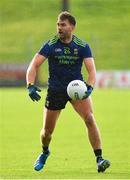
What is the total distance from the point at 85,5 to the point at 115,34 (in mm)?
9623

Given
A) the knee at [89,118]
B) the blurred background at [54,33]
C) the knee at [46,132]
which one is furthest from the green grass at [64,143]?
the blurred background at [54,33]

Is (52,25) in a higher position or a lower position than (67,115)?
lower

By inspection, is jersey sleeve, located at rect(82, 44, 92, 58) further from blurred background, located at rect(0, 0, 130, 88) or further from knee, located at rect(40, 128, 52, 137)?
blurred background, located at rect(0, 0, 130, 88)

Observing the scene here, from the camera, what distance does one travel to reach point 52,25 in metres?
56.2

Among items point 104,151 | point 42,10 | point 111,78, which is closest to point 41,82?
point 111,78

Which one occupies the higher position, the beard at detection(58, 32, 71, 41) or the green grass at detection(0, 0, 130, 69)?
the beard at detection(58, 32, 71, 41)

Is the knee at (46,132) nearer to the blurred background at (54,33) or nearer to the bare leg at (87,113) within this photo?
the bare leg at (87,113)

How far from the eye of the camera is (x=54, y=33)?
53.2 metres

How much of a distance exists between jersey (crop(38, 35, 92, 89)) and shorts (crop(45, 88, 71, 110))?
9 cm

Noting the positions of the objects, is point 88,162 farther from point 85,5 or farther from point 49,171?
point 85,5

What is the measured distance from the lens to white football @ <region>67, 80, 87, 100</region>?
39.4 feet

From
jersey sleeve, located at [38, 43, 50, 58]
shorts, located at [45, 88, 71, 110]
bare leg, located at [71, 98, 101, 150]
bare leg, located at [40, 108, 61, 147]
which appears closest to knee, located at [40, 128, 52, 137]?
bare leg, located at [40, 108, 61, 147]

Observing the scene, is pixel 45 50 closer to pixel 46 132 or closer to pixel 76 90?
pixel 76 90

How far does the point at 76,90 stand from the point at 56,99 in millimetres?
608
